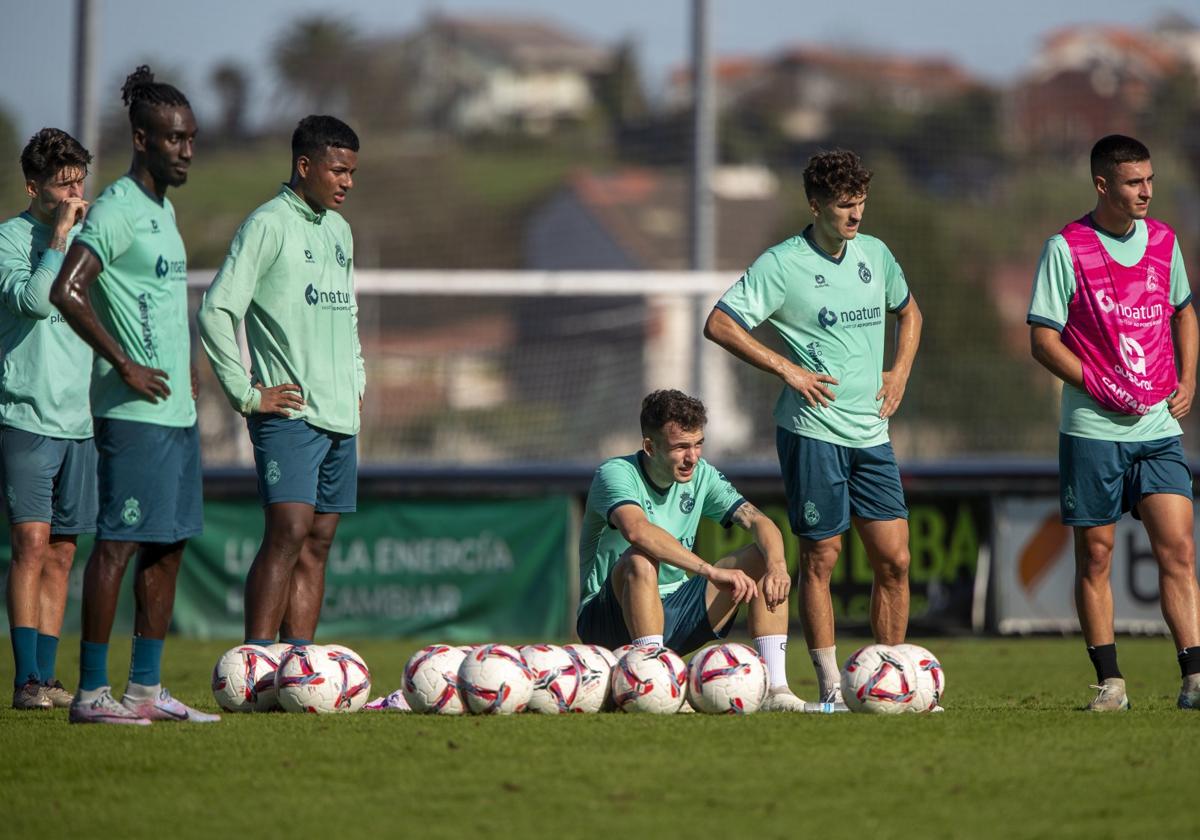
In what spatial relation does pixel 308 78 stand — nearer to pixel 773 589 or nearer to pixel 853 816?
pixel 773 589

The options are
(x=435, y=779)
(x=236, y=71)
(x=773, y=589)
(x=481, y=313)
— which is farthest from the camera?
(x=236, y=71)

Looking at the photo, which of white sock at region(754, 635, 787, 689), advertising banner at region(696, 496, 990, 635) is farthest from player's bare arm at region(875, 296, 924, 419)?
advertising banner at region(696, 496, 990, 635)

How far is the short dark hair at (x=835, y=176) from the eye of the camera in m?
7.92

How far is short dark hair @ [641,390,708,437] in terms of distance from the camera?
8.04m

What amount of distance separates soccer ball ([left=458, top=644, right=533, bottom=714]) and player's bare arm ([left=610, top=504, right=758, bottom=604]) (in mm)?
874

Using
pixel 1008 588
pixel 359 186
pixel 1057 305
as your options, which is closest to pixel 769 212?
pixel 359 186

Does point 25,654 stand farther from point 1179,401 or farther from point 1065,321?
point 1179,401

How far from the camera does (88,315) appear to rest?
663cm

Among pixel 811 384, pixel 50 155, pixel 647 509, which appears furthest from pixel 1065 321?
pixel 50 155

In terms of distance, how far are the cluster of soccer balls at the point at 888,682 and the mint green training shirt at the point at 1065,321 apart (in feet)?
4.87

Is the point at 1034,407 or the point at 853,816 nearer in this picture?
the point at 853,816

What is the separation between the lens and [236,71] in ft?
121

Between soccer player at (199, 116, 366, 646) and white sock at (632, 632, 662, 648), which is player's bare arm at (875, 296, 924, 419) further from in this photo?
soccer player at (199, 116, 366, 646)

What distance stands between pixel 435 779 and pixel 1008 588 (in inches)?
409
